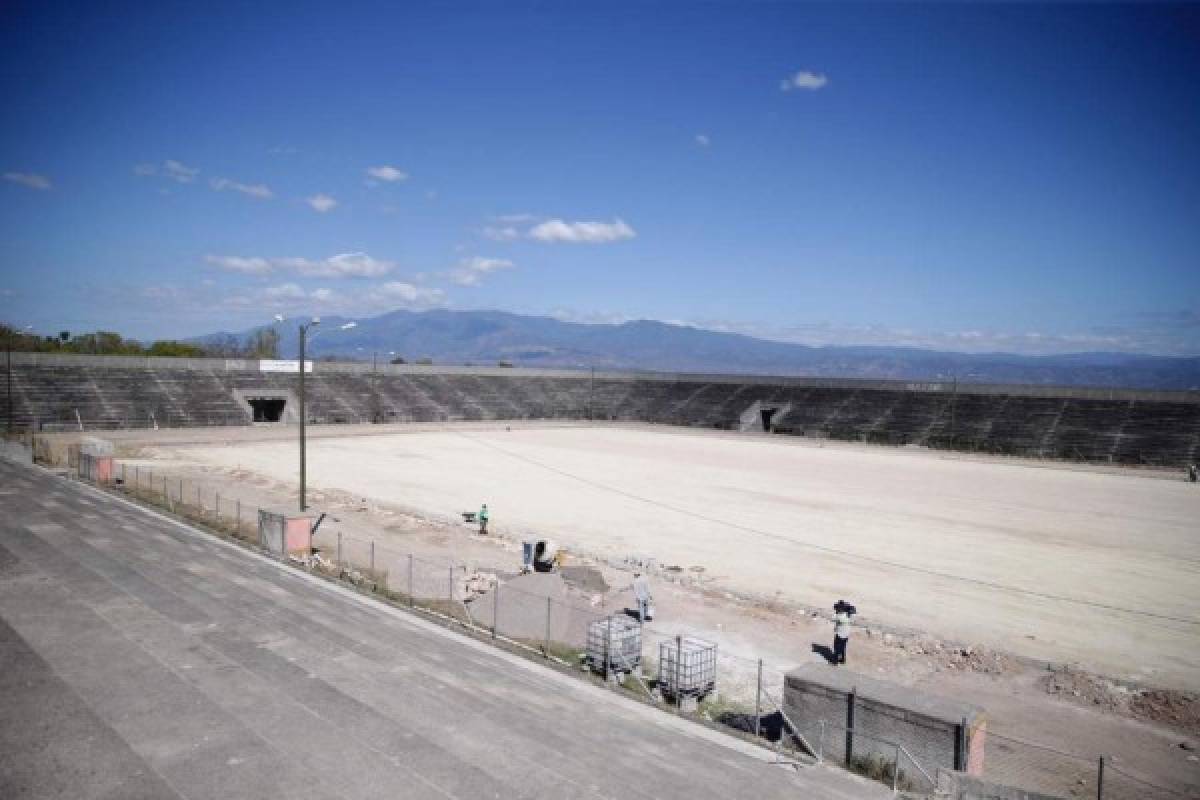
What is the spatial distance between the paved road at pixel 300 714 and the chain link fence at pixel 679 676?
2.20ft

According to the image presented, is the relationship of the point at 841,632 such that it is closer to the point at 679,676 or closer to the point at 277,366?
the point at 679,676

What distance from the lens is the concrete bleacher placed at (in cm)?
6462

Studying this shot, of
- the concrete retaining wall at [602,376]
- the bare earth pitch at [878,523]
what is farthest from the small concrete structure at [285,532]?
the concrete retaining wall at [602,376]

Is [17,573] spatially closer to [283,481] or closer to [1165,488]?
[283,481]

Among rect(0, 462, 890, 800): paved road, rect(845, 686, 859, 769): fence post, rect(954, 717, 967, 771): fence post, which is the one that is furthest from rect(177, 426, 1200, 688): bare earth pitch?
rect(0, 462, 890, 800): paved road

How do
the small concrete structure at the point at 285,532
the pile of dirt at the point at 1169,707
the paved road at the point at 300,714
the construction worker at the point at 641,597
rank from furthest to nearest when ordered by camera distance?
the small concrete structure at the point at 285,532, the construction worker at the point at 641,597, the pile of dirt at the point at 1169,707, the paved road at the point at 300,714

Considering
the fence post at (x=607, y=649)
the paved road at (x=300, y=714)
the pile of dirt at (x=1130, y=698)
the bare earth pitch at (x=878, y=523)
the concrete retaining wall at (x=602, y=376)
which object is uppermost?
the concrete retaining wall at (x=602, y=376)

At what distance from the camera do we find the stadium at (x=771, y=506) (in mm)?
19266

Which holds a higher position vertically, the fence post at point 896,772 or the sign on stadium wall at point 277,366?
the sign on stadium wall at point 277,366

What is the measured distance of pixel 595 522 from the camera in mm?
34688

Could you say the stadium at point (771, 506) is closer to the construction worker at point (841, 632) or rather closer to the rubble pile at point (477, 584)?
the rubble pile at point (477, 584)

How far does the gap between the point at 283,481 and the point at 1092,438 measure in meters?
65.3

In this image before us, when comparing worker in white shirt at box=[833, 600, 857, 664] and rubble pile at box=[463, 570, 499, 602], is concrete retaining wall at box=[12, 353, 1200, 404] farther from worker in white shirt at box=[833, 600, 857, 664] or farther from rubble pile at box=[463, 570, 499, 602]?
rubble pile at box=[463, 570, 499, 602]

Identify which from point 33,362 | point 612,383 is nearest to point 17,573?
point 33,362
